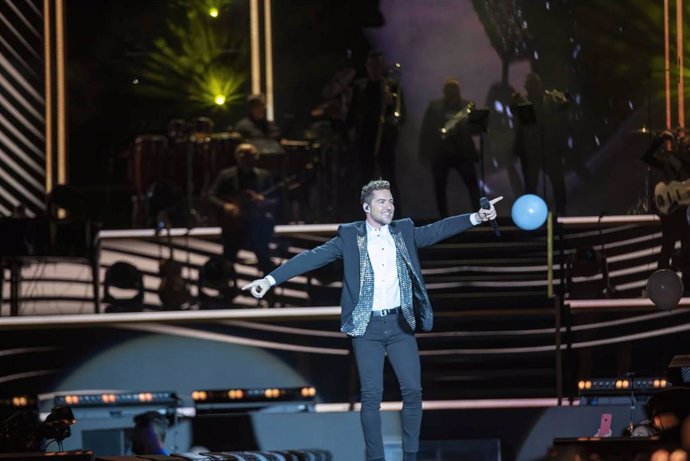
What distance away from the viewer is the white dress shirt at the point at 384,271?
7.48 meters

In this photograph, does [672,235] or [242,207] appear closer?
[672,235]

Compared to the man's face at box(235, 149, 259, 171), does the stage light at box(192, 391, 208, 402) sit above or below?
below

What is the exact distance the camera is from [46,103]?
16.0 m

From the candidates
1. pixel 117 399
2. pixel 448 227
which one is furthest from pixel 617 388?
pixel 117 399

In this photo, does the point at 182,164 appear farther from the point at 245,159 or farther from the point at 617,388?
the point at 617,388

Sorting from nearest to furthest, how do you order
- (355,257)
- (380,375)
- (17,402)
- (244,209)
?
(380,375) < (355,257) < (17,402) < (244,209)

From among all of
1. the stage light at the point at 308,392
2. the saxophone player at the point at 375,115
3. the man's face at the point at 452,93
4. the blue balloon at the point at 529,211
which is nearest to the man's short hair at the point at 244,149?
the saxophone player at the point at 375,115

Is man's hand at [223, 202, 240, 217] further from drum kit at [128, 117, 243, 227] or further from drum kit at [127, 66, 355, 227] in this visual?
drum kit at [128, 117, 243, 227]

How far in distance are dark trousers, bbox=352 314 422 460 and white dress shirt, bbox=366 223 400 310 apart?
Answer: 0.29 feet

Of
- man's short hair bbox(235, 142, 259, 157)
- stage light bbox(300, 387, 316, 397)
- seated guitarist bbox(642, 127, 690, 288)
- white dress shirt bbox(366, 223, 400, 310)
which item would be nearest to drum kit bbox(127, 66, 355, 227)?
man's short hair bbox(235, 142, 259, 157)

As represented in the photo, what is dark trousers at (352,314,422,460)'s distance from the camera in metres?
7.34

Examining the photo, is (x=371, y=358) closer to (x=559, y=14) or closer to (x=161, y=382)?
(x=161, y=382)

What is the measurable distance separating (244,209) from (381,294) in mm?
5286

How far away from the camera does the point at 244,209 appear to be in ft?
41.4
